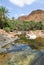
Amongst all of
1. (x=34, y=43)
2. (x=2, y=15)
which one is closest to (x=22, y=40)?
(x=34, y=43)

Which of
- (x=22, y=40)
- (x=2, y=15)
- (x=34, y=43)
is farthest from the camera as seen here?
(x=2, y=15)

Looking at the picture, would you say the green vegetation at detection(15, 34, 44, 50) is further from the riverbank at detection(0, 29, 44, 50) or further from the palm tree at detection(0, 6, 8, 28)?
the palm tree at detection(0, 6, 8, 28)

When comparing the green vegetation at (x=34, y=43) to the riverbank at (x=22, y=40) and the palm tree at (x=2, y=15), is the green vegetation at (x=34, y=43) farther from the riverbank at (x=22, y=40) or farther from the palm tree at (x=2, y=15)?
the palm tree at (x=2, y=15)

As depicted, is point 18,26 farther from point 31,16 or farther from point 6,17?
point 31,16

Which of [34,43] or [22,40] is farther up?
[34,43]

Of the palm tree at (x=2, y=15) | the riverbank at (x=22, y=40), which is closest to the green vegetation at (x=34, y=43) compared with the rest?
the riverbank at (x=22, y=40)

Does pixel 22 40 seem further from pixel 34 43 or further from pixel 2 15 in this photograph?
pixel 2 15

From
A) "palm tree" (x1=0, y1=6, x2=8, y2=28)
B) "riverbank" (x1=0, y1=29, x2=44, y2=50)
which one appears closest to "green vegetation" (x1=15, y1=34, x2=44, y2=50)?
"riverbank" (x1=0, y1=29, x2=44, y2=50)

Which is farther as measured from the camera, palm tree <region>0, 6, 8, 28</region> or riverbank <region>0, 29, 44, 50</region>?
palm tree <region>0, 6, 8, 28</region>

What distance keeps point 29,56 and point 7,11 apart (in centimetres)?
3321

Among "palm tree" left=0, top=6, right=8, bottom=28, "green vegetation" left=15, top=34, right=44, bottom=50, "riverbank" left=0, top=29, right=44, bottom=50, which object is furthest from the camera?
"palm tree" left=0, top=6, right=8, bottom=28

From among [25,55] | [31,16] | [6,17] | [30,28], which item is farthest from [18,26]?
[31,16]

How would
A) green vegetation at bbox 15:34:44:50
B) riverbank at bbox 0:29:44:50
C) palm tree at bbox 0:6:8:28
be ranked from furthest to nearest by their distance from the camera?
palm tree at bbox 0:6:8:28, riverbank at bbox 0:29:44:50, green vegetation at bbox 15:34:44:50

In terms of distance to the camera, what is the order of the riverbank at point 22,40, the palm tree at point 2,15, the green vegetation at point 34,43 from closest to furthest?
the green vegetation at point 34,43 → the riverbank at point 22,40 → the palm tree at point 2,15
